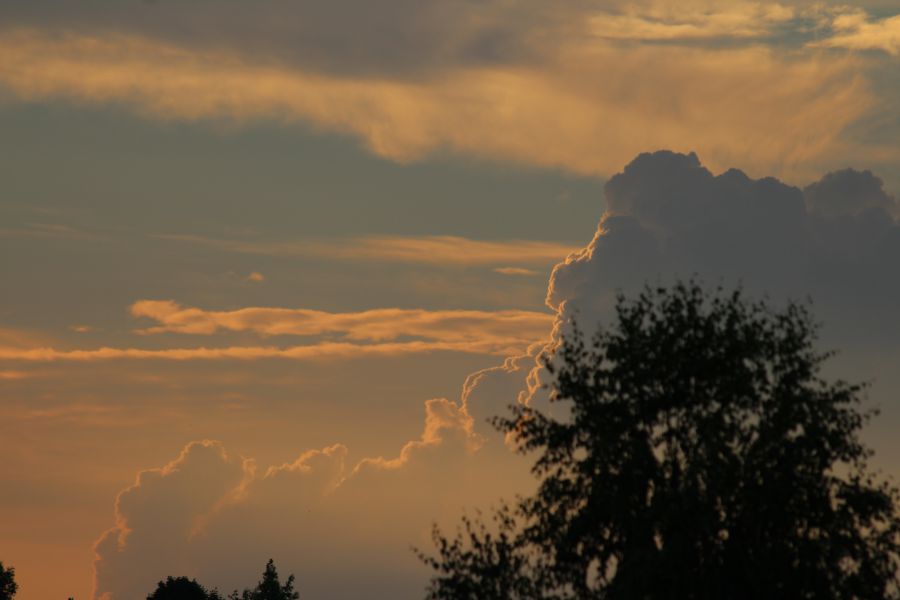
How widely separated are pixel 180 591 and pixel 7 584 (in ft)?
78.0

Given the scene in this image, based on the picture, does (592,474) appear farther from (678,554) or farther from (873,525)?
(873,525)

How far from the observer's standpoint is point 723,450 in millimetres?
48250

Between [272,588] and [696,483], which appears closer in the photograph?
[696,483]

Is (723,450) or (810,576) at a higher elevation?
(723,450)

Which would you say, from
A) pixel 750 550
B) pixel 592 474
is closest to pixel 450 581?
pixel 592 474

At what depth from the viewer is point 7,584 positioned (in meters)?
184

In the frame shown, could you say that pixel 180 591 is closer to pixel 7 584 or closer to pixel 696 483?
pixel 7 584

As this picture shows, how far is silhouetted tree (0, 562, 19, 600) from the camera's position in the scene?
18244 cm

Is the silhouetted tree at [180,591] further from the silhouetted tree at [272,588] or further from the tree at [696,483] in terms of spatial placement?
the tree at [696,483]

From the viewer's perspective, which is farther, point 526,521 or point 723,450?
point 526,521

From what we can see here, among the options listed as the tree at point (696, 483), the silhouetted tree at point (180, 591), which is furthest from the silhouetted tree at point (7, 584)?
the tree at point (696, 483)

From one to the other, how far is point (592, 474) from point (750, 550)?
6.19 m

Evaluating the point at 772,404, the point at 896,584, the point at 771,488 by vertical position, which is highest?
the point at 772,404

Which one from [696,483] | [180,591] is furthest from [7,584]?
[696,483]
